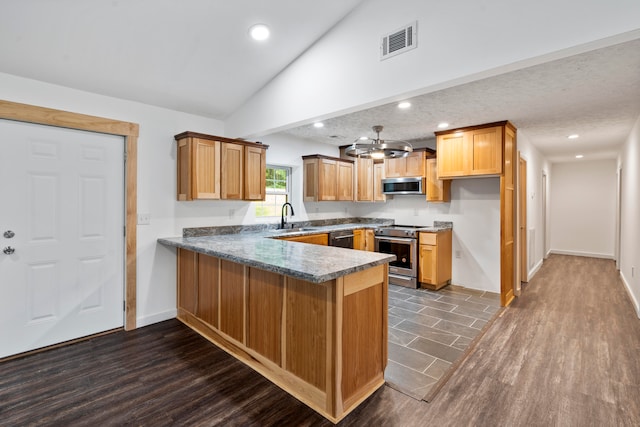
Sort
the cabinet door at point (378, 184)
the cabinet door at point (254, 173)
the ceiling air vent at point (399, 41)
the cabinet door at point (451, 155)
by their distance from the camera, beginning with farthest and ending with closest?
the cabinet door at point (378, 184) → the cabinet door at point (451, 155) → the cabinet door at point (254, 173) → the ceiling air vent at point (399, 41)

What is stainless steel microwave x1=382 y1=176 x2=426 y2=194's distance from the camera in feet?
17.4

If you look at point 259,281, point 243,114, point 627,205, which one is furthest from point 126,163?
point 627,205

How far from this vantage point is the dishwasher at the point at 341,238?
16.4ft

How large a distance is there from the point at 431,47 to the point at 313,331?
209 centimetres

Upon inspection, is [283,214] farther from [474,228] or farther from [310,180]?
[474,228]

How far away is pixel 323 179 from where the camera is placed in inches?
215

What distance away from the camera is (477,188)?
4.95 meters

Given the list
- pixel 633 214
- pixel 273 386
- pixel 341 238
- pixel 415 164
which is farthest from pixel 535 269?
pixel 273 386

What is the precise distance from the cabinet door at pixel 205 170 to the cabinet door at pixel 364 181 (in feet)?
10.1

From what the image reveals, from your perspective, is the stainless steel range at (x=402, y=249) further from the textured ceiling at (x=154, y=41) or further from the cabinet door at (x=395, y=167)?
the textured ceiling at (x=154, y=41)

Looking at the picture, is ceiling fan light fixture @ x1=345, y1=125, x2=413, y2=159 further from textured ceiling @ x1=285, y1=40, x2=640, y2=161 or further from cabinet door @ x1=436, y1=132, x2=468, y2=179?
cabinet door @ x1=436, y1=132, x2=468, y2=179

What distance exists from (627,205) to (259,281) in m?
5.83

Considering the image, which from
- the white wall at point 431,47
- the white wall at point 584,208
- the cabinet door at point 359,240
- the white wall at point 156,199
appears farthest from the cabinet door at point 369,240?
the white wall at point 584,208

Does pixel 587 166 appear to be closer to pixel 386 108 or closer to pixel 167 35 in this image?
pixel 386 108
